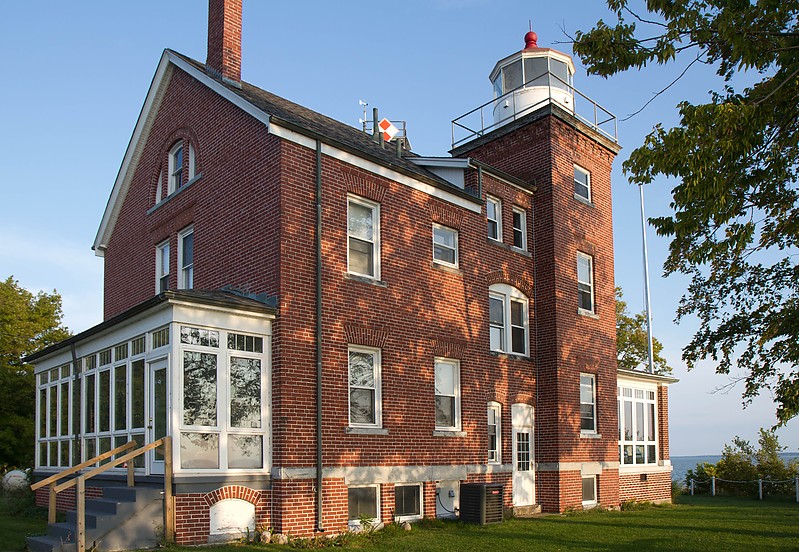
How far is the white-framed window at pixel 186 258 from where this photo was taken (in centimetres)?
1822

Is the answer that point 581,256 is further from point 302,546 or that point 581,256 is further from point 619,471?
point 302,546

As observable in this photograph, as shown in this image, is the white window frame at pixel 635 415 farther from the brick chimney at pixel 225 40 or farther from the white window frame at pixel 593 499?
the brick chimney at pixel 225 40

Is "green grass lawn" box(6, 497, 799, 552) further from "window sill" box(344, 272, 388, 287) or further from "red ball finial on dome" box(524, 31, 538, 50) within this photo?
"red ball finial on dome" box(524, 31, 538, 50)

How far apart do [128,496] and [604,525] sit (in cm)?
1051

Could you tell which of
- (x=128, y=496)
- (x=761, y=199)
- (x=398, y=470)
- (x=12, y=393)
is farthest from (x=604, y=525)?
(x=12, y=393)

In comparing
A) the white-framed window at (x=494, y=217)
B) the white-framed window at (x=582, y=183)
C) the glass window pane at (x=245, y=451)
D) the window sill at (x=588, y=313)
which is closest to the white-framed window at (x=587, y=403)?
the window sill at (x=588, y=313)

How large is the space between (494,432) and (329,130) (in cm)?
850

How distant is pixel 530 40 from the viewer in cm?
2606

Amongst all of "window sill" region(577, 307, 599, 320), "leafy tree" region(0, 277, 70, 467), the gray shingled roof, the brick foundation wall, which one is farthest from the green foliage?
"leafy tree" region(0, 277, 70, 467)

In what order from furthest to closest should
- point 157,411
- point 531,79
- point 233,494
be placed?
point 531,79, point 157,411, point 233,494

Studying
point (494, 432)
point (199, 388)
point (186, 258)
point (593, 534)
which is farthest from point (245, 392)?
point (593, 534)

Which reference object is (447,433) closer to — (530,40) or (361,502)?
(361,502)

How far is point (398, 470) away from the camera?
16203 mm

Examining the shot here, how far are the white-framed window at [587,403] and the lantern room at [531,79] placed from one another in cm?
850
